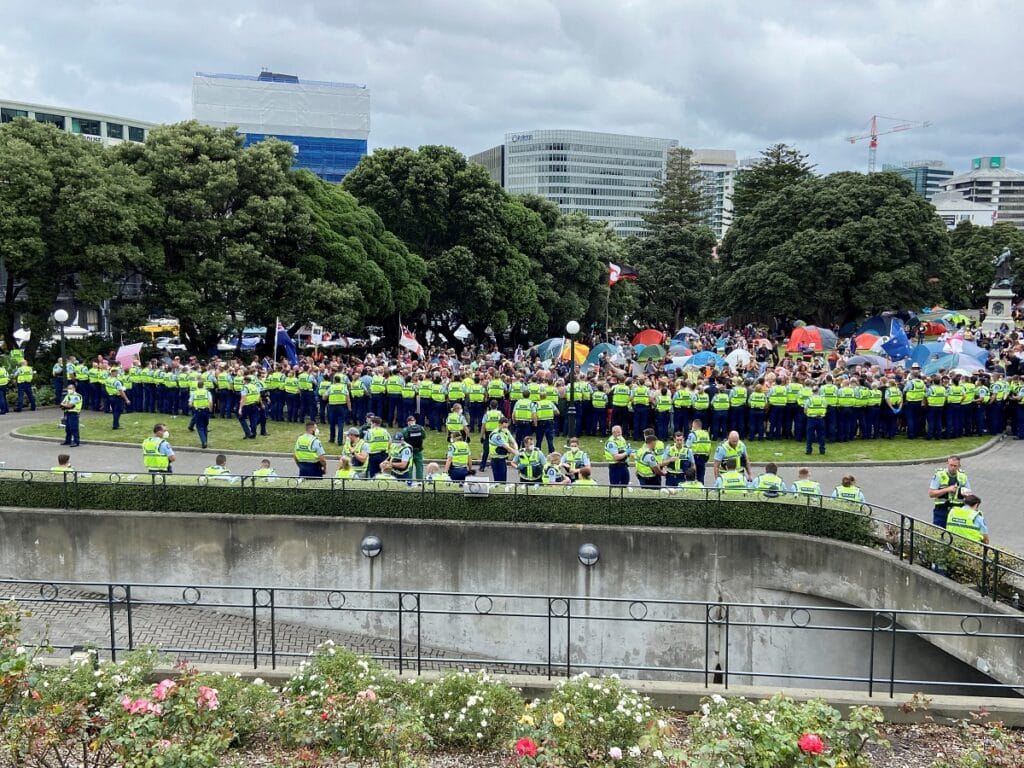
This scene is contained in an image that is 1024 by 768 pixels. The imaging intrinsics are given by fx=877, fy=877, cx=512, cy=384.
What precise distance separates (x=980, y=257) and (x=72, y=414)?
79.0 metres

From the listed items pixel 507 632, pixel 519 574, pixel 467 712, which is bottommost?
pixel 507 632

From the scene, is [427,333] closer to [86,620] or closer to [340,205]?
[340,205]

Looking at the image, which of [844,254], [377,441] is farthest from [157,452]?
[844,254]

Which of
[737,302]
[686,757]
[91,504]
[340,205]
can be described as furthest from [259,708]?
[737,302]

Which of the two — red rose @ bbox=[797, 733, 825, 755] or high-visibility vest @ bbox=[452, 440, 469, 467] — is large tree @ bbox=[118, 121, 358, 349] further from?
red rose @ bbox=[797, 733, 825, 755]

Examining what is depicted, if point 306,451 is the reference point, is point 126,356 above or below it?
above

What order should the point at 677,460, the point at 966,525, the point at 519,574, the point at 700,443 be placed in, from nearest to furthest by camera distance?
the point at 966,525 < the point at 519,574 < the point at 677,460 < the point at 700,443

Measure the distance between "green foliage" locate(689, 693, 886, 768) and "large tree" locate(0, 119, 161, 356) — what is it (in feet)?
90.2

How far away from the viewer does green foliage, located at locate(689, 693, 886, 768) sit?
6.25 metres

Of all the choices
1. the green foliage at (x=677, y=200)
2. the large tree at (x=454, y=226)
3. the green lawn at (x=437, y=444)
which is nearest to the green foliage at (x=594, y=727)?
the green lawn at (x=437, y=444)

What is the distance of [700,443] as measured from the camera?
17.2 m

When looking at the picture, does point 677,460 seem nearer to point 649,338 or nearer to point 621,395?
point 621,395

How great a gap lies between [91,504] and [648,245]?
54.9 m

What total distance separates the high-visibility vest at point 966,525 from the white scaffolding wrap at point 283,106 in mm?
120802
